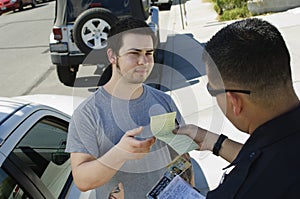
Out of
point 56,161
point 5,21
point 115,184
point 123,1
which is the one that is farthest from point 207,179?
point 5,21

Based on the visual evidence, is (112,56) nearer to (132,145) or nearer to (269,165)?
(132,145)

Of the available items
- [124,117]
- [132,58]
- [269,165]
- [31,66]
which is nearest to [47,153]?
[124,117]

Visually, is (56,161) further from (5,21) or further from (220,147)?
(5,21)

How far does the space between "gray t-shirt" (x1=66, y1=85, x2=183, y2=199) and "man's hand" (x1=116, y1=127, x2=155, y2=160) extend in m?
0.14

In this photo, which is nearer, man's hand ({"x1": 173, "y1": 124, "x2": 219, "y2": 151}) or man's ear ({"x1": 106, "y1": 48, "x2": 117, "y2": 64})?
man's hand ({"x1": 173, "y1": 124, "x2": 219, "y2": 151})

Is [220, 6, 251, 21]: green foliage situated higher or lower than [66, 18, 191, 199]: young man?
lower

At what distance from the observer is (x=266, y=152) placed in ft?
4.88

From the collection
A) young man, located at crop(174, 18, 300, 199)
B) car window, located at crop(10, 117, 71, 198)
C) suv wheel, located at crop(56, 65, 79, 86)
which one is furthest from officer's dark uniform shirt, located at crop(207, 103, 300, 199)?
suv wheel, located at crop(56, 65, 79, 86)

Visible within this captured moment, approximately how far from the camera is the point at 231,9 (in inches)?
551

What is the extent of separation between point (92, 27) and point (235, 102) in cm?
591

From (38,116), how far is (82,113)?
2.65ft

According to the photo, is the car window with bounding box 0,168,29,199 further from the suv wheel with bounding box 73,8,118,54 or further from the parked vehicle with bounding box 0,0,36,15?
the parked vehicle with bounding box 0,0,36,15

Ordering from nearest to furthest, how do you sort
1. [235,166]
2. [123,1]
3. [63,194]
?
[235,166]
[63,194]
[123,1]

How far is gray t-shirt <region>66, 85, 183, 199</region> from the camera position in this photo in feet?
7.00
